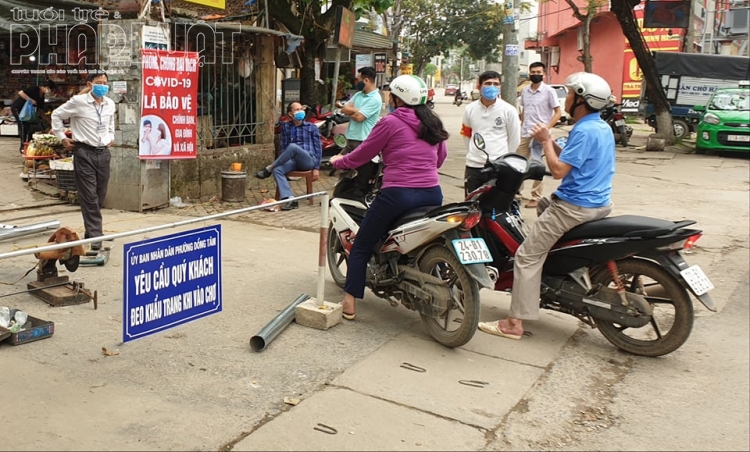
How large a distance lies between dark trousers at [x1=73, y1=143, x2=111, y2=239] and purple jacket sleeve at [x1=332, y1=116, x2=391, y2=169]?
10.2 ft

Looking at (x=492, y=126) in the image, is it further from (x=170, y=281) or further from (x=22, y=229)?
(x=22, y=229)

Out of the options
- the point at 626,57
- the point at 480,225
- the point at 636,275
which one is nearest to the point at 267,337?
the point at 480,225

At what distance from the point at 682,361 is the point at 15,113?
1383 cm

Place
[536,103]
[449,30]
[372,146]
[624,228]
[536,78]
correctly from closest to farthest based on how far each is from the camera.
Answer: [624,228], [372,146], [536,78], [536,103], [449,30]

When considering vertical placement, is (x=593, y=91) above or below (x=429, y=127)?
above

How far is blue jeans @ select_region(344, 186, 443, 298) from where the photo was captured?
5008 mm

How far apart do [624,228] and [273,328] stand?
2402 mm

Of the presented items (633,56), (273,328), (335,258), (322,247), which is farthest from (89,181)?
(633,56)

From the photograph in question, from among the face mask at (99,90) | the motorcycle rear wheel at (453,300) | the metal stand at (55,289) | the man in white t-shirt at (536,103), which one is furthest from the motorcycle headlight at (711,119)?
the metal stand at (55,289)

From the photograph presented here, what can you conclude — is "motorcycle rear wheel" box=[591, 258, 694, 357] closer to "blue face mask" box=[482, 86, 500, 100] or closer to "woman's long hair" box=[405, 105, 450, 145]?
"woman's long hair" box=[405, 105, 450, 145]

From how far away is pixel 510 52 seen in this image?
15.1 metres

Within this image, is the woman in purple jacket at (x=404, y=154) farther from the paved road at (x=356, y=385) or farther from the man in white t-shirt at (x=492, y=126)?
the man in white t-shirt at (x=492, y=126)

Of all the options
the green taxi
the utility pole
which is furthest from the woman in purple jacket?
the green taxi

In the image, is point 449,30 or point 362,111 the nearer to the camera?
point 362,111
